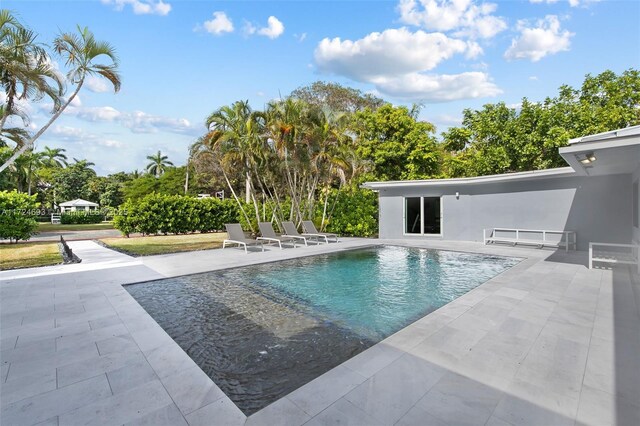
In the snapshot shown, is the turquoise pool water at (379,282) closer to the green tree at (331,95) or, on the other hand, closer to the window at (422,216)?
the window at (422,216)

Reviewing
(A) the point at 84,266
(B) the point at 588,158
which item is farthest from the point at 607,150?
(A) the point at 84,266

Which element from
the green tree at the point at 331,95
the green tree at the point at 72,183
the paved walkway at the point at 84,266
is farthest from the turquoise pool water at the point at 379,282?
the green tree at the point at 72,183

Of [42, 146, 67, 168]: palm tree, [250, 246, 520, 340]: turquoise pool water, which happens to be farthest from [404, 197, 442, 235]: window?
[42, 146, 67, 168]: palm tree

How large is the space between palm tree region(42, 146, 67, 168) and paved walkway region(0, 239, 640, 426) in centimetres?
5713

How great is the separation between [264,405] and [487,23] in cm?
1637

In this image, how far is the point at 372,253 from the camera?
11.4m

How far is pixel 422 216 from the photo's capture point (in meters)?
15.2

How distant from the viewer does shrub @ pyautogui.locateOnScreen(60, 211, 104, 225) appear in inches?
1326

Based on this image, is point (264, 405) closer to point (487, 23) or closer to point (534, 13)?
point (487, 23)

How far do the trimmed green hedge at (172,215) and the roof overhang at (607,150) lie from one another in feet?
59.1

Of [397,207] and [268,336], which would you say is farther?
[397,207]

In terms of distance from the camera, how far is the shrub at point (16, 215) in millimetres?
13945

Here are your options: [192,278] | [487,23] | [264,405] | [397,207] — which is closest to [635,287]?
[264,405]

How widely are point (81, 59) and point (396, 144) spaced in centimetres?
1785
